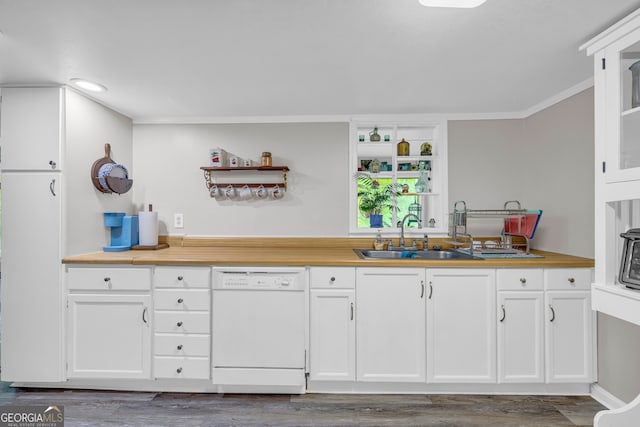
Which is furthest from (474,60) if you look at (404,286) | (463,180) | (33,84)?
(33,84)

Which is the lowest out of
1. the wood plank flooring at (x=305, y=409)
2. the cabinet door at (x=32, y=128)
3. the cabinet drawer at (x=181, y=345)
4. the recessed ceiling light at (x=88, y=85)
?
the wood plank flooring at (x=305, y=409)

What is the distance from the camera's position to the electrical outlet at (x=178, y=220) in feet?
9.49

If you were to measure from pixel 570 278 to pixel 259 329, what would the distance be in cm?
203

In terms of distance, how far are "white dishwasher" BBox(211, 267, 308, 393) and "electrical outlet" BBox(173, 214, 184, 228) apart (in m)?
0.98

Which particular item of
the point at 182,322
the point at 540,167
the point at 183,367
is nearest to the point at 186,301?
the point at 182,322

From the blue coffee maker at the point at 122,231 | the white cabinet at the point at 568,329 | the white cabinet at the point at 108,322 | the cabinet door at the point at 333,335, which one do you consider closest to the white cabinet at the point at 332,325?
the cabinet door at the point at 333,335

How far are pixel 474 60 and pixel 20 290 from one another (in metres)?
3.20

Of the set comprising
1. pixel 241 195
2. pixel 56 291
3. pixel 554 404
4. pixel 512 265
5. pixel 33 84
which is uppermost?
pixel 33 84

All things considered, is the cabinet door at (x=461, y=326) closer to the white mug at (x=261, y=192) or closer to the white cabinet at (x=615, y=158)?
the white cabinet at (x=615, y=158)

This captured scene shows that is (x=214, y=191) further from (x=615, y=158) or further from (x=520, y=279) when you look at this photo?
(x=615, y=158)

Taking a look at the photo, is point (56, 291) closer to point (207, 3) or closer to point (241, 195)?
point (241, 195)

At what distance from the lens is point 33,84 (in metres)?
2.15

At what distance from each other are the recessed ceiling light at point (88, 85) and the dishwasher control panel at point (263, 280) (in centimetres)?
153

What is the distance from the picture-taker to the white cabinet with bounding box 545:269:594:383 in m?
2.04
